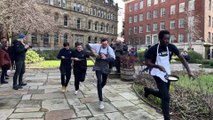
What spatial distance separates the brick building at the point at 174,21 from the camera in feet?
134

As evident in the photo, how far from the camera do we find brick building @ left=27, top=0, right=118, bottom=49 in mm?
40125

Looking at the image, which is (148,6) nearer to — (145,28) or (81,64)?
(145,28)

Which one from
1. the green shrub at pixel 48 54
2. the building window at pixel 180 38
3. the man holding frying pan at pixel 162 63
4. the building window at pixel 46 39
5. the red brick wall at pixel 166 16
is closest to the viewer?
the man holding frying pan at pixel 162 63

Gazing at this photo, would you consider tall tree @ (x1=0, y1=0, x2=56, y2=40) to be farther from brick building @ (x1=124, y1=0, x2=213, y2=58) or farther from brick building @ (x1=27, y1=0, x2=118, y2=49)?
brick building @ (x1=124, y1=0, x2=213, y2=58)

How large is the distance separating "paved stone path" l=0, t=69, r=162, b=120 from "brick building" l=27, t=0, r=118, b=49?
31.1 m

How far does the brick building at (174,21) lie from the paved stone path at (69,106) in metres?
26.3

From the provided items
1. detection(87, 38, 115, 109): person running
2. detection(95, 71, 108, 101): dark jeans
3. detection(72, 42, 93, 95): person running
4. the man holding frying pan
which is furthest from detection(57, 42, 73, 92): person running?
the man holding frying pan

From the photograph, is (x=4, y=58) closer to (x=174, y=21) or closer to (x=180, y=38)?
(x=180, y=38)

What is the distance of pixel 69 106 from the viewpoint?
5770mm

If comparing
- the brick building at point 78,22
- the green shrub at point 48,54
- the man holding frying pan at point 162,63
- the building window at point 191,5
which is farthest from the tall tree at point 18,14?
the building window at point 191,5

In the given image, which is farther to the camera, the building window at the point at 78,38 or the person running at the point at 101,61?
the building window at the point at 78,38

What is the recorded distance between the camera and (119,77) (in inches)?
430

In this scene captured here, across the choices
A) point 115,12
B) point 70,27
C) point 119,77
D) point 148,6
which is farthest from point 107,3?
point 119,77

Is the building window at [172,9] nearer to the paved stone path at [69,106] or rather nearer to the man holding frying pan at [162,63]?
the paved stone path at [69,106]
